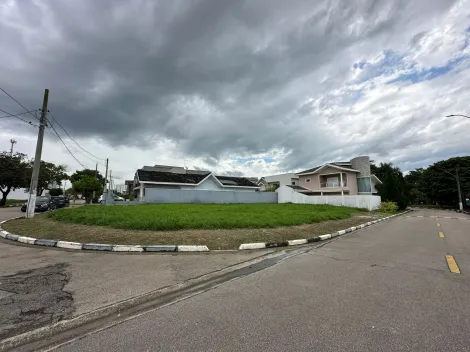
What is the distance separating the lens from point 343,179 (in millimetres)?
40875

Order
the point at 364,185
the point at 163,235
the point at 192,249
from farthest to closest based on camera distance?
1. the point at 364,185
2. the point at 163,235
3. the point at 192,249

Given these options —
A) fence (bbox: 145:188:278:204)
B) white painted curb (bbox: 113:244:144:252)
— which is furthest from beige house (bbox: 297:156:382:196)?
white painted curb (bbox: 113:244:144:252)

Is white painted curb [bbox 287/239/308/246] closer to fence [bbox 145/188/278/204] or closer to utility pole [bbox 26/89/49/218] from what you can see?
utility pole [bbox 26/89/49/218]

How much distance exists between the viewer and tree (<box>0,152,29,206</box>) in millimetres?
33312

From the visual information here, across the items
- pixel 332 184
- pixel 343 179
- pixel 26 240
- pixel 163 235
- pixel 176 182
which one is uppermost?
pixel 343 179

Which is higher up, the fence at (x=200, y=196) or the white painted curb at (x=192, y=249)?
the fence at (x=200, y=196)

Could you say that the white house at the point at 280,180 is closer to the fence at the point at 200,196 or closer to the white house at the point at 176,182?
the white house at the point at 176,182

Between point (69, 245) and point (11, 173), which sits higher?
point (11, 173)

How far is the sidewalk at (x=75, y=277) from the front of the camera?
11.5 ft

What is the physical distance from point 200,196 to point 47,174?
3188cm

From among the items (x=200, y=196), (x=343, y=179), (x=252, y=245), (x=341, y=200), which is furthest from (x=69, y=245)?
(x=343, y=179)

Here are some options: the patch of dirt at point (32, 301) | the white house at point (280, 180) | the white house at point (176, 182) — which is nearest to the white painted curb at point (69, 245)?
the patch of dirt at point (32, 301)

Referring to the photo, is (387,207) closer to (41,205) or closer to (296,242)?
(296,242)

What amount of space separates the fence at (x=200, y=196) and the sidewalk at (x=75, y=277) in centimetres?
1904
